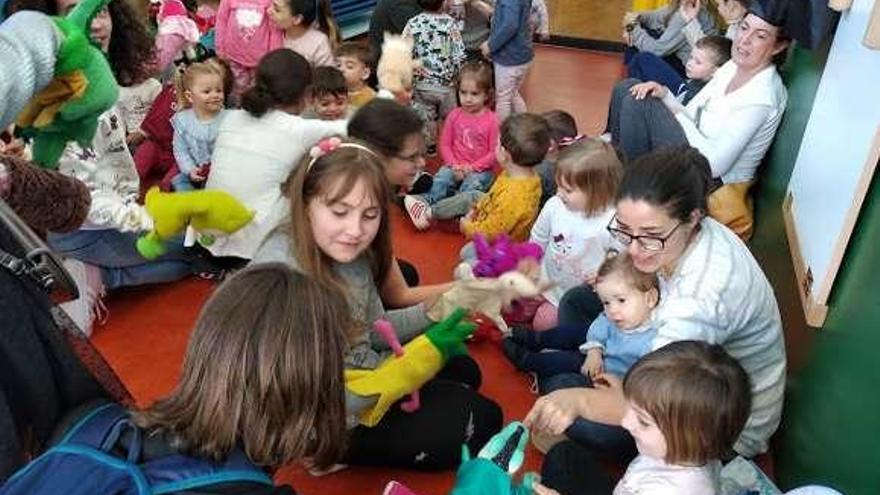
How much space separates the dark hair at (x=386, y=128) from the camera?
87.6 inches

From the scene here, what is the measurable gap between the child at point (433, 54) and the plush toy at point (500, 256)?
5.27ft

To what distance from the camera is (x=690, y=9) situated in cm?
418

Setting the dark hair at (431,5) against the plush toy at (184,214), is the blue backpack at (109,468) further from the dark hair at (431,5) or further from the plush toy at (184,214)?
the dark hair at (431,5)

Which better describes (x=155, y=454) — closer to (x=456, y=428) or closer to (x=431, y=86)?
(x=456, y=428)

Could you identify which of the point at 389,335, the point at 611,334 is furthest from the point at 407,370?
the point at 611,334

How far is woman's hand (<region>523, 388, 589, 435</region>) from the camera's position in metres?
Result: 1.77

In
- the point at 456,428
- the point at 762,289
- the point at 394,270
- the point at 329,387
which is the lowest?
the point at 456,428

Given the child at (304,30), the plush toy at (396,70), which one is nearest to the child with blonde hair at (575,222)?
the plush toy at (396,70)

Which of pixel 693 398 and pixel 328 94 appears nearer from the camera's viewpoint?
pixel 693 398

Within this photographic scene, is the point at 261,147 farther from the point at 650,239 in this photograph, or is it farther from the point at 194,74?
the point at 650,239

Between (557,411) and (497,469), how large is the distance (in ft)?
0.64

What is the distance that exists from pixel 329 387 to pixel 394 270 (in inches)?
44.0

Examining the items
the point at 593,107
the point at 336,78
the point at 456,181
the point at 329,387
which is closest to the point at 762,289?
the point at 329,387

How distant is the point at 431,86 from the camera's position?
4211 millimetres
